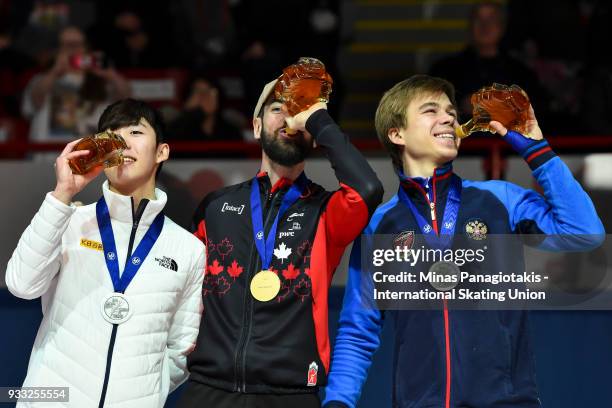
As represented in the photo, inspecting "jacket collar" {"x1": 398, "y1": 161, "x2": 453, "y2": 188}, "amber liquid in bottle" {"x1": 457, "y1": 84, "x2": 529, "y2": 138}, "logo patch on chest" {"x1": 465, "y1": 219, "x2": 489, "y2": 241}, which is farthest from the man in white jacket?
"amber liquid in bottle" {"x1": 457, "y1": 84, "x2": 529, "y2": 138}

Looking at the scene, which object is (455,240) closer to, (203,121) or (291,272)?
(291,272)

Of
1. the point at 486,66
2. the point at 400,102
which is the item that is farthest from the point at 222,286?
the point at 486,66

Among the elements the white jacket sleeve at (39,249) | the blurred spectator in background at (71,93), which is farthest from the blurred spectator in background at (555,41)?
the white jacket sleeve at (39,249)

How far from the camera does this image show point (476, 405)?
11.7ft

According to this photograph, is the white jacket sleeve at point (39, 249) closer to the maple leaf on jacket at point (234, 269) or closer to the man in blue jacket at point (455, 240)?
the maple leaf on jacket at point (234, 269)

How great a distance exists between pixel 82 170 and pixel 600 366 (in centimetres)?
261

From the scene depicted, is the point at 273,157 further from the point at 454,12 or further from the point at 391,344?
the point at 454,12

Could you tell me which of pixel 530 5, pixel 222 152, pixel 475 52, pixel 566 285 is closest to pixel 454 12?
pixel 530 5

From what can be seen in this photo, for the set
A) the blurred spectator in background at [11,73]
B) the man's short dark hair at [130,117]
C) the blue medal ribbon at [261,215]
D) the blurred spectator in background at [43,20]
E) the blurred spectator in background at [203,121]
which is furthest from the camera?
the blurred spectator in background at [43,20]

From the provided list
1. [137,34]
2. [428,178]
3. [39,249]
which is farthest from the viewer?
[137,34]

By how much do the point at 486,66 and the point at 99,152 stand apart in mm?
3670

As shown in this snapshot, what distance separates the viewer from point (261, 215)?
391 cm

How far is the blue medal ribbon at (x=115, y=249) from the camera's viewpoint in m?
3.78

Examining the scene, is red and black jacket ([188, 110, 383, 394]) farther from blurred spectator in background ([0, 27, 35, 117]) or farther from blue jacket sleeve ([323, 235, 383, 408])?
blurred spectator in background ([0, 27, 35, 117])
